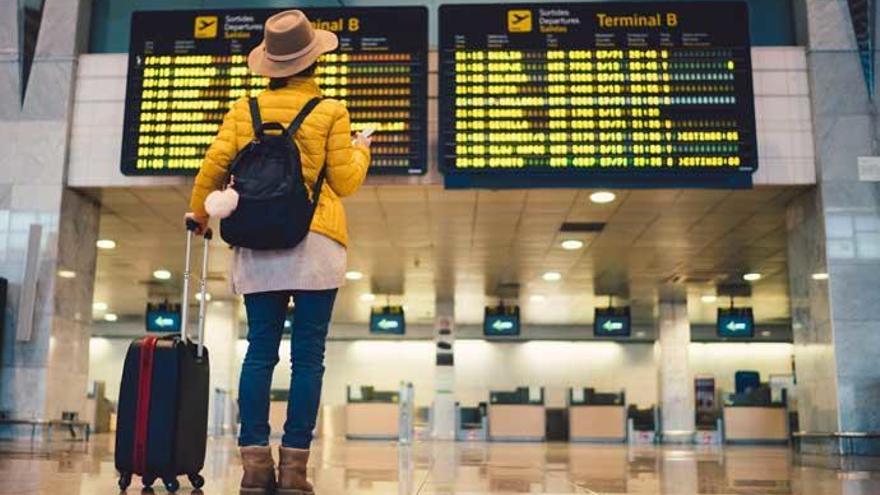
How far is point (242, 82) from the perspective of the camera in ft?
27.4

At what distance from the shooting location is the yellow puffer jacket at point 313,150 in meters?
3.09

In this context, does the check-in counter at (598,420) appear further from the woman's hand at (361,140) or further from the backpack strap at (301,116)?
the backpack strap at (301,116)

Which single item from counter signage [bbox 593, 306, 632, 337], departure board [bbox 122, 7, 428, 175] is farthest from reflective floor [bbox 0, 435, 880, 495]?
counter signage [bbox 593, 306, 632, 337]

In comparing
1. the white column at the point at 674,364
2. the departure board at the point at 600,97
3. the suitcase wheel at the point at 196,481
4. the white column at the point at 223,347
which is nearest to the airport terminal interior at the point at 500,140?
the departure board at the point at 600,97

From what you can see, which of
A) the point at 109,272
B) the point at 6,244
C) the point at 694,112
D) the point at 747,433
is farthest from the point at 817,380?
the point at 109,272

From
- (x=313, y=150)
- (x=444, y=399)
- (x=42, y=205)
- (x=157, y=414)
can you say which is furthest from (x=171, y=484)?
(x=444, y=399)

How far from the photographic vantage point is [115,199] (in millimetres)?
9781

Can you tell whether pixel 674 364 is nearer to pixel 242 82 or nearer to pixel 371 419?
pixel 371 419

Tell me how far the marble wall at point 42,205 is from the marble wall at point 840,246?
768 cm

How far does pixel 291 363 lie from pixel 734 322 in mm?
15522

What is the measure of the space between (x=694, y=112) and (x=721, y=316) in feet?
32.8

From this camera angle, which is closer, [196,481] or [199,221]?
[199,221]

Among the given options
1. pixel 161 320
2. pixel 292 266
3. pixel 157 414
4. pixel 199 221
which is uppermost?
pixel 161 320

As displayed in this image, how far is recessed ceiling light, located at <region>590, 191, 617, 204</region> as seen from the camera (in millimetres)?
9344
